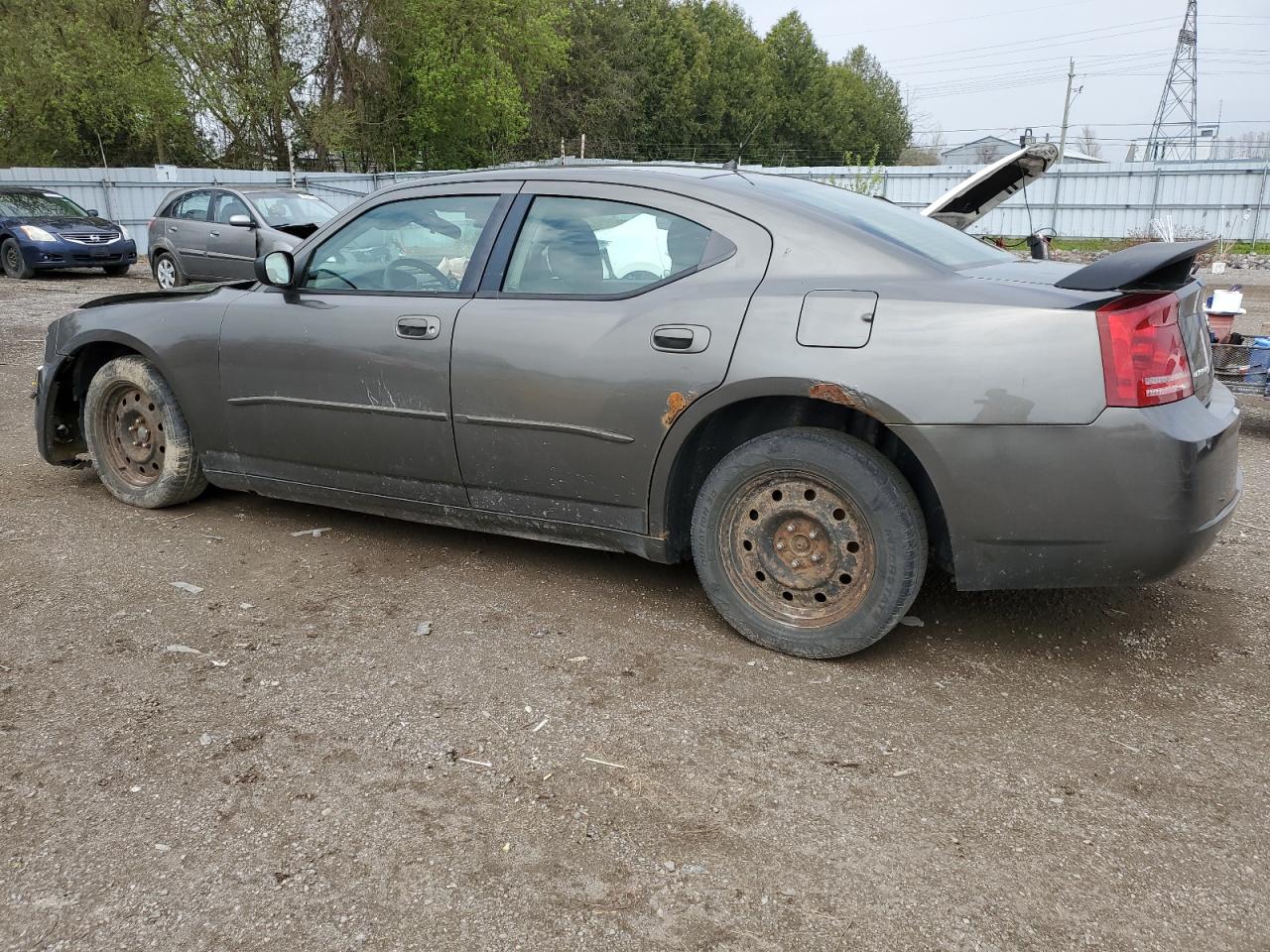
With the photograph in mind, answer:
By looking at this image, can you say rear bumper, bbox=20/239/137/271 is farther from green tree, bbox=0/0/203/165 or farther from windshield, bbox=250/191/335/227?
green tree, bbox=0/0/203/165

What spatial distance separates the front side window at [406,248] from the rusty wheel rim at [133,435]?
1.18 metres

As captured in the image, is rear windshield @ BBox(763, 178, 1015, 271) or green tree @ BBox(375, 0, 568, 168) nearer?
rear windshield @ BBox(763, 178, 1015, 271)

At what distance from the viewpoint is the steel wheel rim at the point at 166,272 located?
51.2ft

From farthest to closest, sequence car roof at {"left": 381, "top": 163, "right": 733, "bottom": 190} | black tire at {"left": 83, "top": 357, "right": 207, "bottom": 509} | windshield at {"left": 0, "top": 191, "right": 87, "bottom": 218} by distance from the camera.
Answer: windshield at {"left": 0, "top": 191, "right": 87, "bottom": 218} < black tire at {"left": 83, "top": 357, "right": 207, "bottom": 509} < car roof at {"left": 381, "top": 163, "right": 733, "bottom": 190}

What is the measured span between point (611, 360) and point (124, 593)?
2.11m

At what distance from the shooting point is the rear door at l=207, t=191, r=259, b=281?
14156mm

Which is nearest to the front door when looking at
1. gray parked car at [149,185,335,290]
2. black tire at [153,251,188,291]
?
gray parked car at [149,185,335,290]

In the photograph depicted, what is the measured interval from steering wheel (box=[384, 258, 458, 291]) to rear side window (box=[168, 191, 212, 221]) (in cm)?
1258

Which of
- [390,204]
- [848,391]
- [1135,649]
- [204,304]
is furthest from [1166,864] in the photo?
[204,304]

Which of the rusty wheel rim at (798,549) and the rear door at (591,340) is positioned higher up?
the rear door at (591,340)

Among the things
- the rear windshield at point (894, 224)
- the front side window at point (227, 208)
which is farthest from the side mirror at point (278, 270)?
the front side window at point (227, 208)

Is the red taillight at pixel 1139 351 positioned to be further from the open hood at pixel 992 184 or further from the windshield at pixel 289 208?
the windshield at pixel 289 208

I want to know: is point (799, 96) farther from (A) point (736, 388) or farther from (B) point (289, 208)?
(A) point (736, 388)

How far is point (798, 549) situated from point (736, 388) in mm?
573
